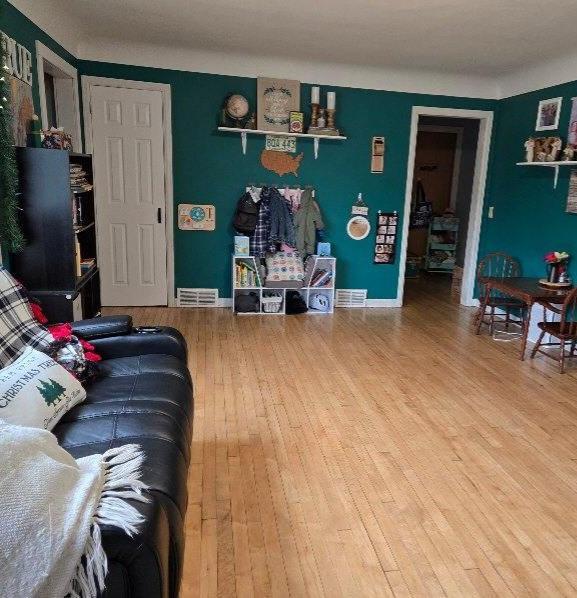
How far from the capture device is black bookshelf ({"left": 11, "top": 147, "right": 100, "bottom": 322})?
8.93 ft

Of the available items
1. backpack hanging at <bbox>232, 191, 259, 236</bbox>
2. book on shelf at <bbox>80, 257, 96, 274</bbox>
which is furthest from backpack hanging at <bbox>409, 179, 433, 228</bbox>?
book on shelf at <bbox>80, 257, 96, 274</bbox>

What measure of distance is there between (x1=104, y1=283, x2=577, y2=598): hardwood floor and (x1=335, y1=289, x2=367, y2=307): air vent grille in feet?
4.68

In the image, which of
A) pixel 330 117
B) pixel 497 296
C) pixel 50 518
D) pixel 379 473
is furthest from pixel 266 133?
pixel 50 518

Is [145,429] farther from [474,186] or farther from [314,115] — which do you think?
[474,186]

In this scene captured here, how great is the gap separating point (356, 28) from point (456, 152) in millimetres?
4849

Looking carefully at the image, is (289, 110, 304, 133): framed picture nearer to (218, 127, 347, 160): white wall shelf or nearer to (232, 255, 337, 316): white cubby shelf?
(218, 127, 347, 160): white wall shelf

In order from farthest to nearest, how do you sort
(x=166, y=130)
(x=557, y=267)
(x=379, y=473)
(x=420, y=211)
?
1. (x=420, y=211)
2. (x=166, y=130)
3. (x=557, y=267)
4. (x=379, y=473)

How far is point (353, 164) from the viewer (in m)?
5.20

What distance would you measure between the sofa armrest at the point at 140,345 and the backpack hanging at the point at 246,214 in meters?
2.69

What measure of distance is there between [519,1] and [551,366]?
2.63 metres

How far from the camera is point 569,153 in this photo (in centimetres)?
410

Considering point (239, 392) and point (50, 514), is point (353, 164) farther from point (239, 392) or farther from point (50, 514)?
point (50, 514)

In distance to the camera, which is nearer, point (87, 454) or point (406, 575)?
point (87, 454)

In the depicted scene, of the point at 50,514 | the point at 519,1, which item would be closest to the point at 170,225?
the point at 519,1
